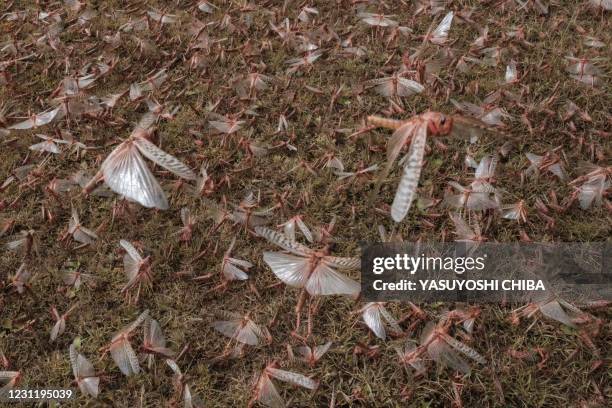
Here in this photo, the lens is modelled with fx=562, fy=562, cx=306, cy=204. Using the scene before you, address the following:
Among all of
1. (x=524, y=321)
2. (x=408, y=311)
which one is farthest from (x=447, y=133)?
(x=524, y=321)

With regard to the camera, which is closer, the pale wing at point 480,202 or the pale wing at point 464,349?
the pale wing at point 464,349

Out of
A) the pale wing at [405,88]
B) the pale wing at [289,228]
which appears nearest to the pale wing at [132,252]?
the pale wing at [289,228]

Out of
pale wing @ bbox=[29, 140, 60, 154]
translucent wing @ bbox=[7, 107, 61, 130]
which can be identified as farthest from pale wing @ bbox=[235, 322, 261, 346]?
translucent wing @ bbox=[7, 107, 61, 130]

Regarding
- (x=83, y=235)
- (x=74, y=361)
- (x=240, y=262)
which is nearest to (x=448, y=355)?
(x=240, y=262)

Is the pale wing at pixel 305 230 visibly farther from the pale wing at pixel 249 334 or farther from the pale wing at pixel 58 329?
the pale wing at pixel 58 329

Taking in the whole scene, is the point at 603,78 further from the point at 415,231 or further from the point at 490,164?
the point at 415,231

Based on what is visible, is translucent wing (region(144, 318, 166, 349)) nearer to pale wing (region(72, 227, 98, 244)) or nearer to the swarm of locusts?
the swarm of locusts
